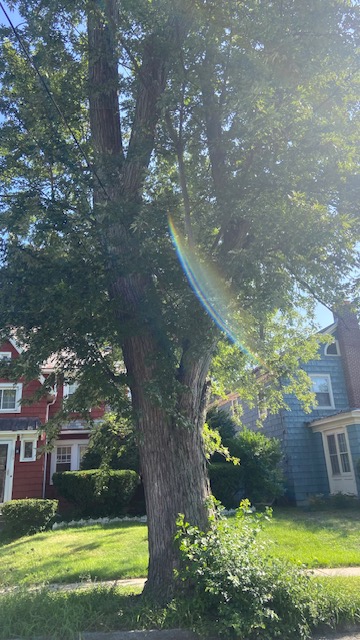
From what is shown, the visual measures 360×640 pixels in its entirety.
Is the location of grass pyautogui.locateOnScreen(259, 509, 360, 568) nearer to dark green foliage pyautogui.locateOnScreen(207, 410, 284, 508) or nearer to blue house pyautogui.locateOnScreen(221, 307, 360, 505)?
dark green foliage pyautogui.locateOnScreen(207, 410, 284, 508)

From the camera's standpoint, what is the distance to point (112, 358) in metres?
7.41

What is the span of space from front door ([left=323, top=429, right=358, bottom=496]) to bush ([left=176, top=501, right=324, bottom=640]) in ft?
38.2

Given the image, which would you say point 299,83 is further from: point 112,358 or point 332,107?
point 112,358

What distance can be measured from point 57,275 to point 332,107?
13.8 ft

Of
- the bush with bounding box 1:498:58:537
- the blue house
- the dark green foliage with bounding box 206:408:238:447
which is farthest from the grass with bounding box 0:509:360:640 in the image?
the dark green foliage with bounding box 206:408:238:447

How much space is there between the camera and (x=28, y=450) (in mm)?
17484

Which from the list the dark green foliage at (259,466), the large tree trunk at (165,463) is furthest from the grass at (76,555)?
the dark green foliage at (259,466)

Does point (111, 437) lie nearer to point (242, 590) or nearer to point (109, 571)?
point (109, 571)

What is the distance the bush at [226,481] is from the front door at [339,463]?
11.6 feet

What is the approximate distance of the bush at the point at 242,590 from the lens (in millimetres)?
4488

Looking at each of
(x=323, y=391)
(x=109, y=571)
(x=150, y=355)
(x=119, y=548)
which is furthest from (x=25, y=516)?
(x=323, y=391)

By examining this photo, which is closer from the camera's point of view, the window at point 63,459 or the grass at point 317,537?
the grass at point 317,537

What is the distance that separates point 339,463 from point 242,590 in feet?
42.4

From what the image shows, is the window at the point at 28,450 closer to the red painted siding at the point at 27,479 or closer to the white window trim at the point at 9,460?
the red painted siding at the point at 27,479
